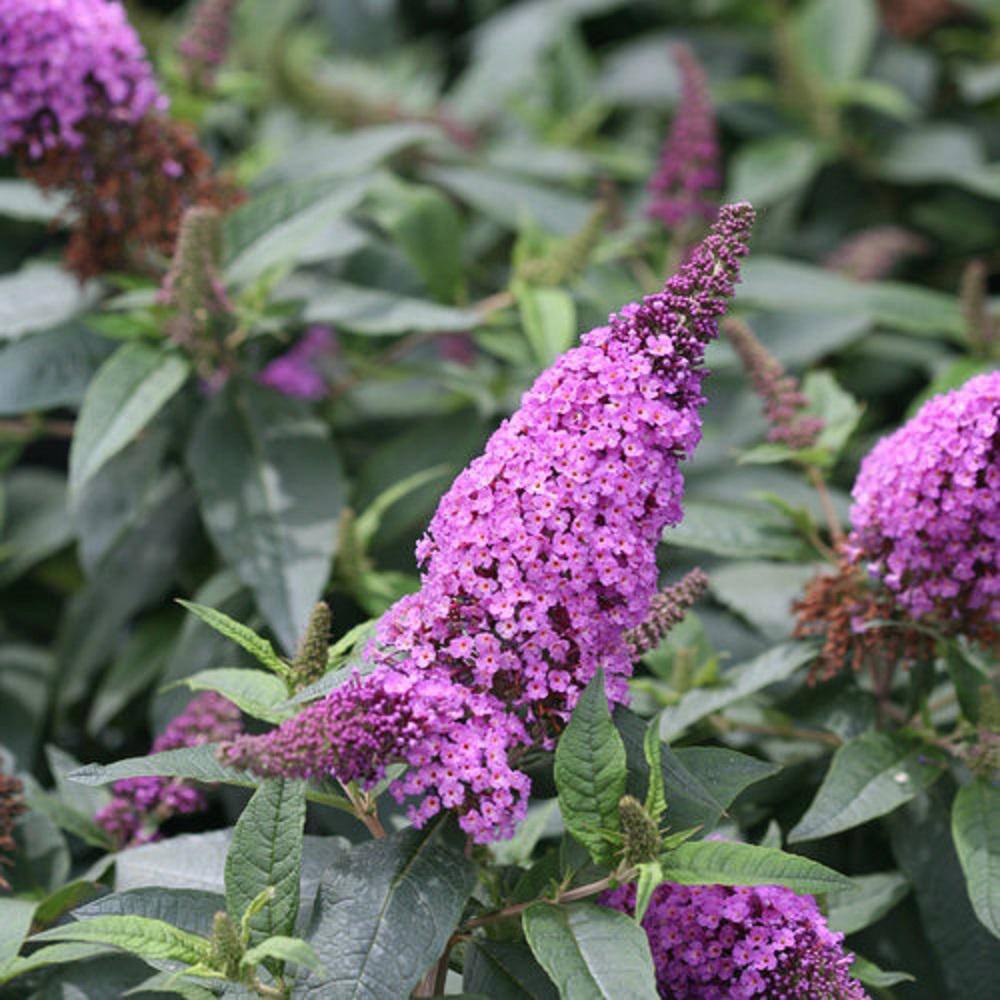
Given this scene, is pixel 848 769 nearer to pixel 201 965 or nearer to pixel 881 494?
pixel 881 494

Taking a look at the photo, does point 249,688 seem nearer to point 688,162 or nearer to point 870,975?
point 870,975

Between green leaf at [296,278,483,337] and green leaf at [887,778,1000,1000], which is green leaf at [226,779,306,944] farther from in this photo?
green leaf at [296,278,483,337]

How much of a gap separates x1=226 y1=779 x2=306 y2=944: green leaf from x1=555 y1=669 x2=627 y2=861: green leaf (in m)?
0.30

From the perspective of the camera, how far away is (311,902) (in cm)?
168

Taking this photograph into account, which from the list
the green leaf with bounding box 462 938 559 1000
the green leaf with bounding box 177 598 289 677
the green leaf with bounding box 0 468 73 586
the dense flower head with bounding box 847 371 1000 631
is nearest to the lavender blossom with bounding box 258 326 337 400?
the green leaf with bounding box 0 468 73 586

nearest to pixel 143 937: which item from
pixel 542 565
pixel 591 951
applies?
pixel 591 951

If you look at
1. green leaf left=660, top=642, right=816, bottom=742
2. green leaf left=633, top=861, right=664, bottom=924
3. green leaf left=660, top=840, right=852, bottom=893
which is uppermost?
green leaf left=633, top=861, right=664, bottom=924

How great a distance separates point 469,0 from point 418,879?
389cm

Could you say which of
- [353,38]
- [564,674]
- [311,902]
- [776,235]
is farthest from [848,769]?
[353,38]

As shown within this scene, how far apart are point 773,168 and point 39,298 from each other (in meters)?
1.91

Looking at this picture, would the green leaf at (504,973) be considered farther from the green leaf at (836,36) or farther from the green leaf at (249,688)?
the green leaf at (836,36)

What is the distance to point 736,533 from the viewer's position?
2309 millimetres

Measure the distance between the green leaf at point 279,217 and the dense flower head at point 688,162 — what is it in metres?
0.88

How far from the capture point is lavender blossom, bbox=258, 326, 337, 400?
2812mm
